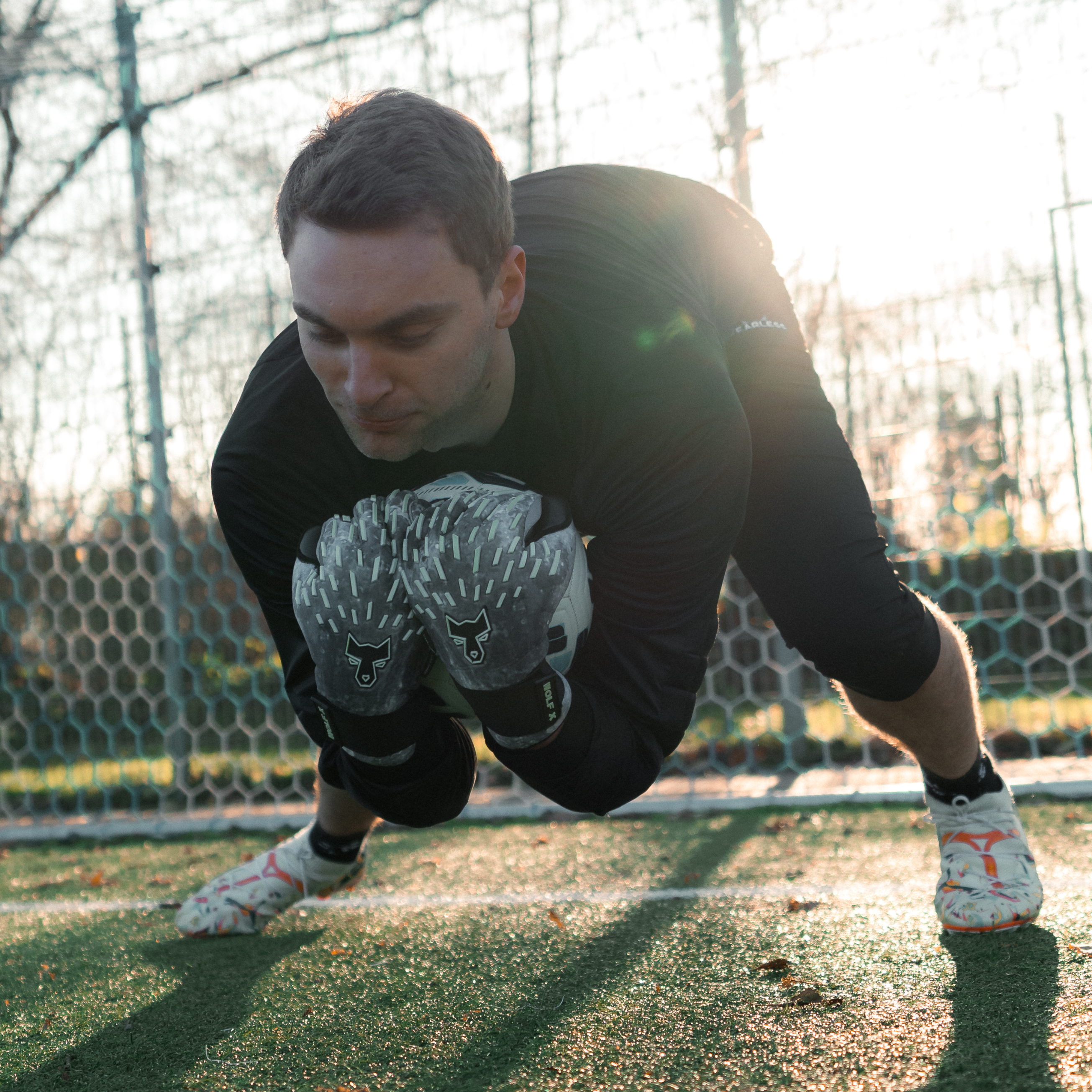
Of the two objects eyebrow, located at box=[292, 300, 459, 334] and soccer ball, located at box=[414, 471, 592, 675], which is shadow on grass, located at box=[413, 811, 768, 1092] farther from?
eyebrow, located at box=[292, 300, 459, 334]

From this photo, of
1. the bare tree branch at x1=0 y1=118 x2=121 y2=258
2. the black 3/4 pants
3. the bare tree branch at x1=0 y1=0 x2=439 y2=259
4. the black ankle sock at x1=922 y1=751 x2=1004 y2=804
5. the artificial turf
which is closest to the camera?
the artificial turf

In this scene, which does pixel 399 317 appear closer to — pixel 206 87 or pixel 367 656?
pixel 367 656

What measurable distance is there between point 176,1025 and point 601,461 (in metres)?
0.95

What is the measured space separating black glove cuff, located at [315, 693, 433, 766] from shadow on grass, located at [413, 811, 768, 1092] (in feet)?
1.14

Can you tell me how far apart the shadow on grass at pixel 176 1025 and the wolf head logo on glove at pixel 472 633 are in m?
0.62

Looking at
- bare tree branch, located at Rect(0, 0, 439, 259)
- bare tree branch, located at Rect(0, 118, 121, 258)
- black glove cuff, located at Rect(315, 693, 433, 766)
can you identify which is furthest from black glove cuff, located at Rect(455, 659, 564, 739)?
bare tree branch, located at Rect(0, 118, 121, 258)

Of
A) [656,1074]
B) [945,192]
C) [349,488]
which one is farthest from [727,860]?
[945,192]

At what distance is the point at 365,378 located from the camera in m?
1.09

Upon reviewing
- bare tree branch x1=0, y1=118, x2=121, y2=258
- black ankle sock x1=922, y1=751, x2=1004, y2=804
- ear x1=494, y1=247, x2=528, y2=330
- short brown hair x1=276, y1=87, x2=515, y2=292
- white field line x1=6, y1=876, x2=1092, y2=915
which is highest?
bare tree branch x1=0, y1=118, x2=121, y2=258

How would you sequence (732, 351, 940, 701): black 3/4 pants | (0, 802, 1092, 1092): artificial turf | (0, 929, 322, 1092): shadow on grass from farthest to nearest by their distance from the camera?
(732, 351, 940, 701): black 3/4 pants → (0, 929, 322, 1092): shadow on grass → (0, 802, 1092, 1092): artificial turf

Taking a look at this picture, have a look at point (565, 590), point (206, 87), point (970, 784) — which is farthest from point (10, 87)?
point (970, 784)

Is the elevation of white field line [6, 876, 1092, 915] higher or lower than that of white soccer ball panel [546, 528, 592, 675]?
lower

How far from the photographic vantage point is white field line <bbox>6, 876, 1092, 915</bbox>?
1.90 metres

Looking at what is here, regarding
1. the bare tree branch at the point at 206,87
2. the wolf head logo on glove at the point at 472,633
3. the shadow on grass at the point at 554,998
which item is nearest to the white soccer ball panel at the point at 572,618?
the wolf head logo on glove at the point at 472,633
